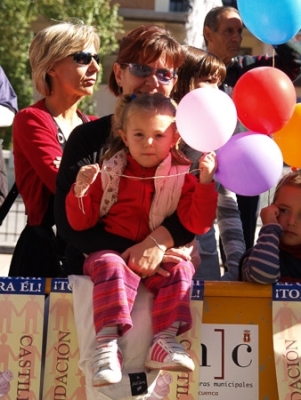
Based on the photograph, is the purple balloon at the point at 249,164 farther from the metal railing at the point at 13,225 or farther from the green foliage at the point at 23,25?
the green foliage at the point at 23,25

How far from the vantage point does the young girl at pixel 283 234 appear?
393cm

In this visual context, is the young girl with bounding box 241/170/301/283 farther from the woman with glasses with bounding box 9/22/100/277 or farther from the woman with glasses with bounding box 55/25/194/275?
the woman with glasses with bounding box 9/22/100/277

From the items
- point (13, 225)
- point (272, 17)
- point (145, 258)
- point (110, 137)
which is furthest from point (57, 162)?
point (13, 225)

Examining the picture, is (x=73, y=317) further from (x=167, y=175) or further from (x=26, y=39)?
(x=26, y=39)

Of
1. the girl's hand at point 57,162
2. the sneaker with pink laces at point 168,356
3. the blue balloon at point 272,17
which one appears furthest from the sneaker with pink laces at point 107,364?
the blue balloon at point 272,17

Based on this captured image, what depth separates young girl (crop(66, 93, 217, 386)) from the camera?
140 inches

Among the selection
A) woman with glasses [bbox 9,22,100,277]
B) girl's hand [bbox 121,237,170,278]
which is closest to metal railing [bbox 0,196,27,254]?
woman with glasses [bbox 9,22,100,277]

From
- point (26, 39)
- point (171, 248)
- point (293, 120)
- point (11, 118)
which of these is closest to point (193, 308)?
point (171, 248)

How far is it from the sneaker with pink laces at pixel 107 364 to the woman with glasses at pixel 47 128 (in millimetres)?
990

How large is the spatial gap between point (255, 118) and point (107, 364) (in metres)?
1.20

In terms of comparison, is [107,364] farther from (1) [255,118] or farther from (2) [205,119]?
(1) [255,118]

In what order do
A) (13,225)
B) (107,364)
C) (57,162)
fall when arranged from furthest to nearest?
1. (13,225)
2. (57,162)
3. (107,364)

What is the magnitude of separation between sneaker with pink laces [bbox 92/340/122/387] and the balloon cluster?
0.81 meters

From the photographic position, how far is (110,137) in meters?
3.98
